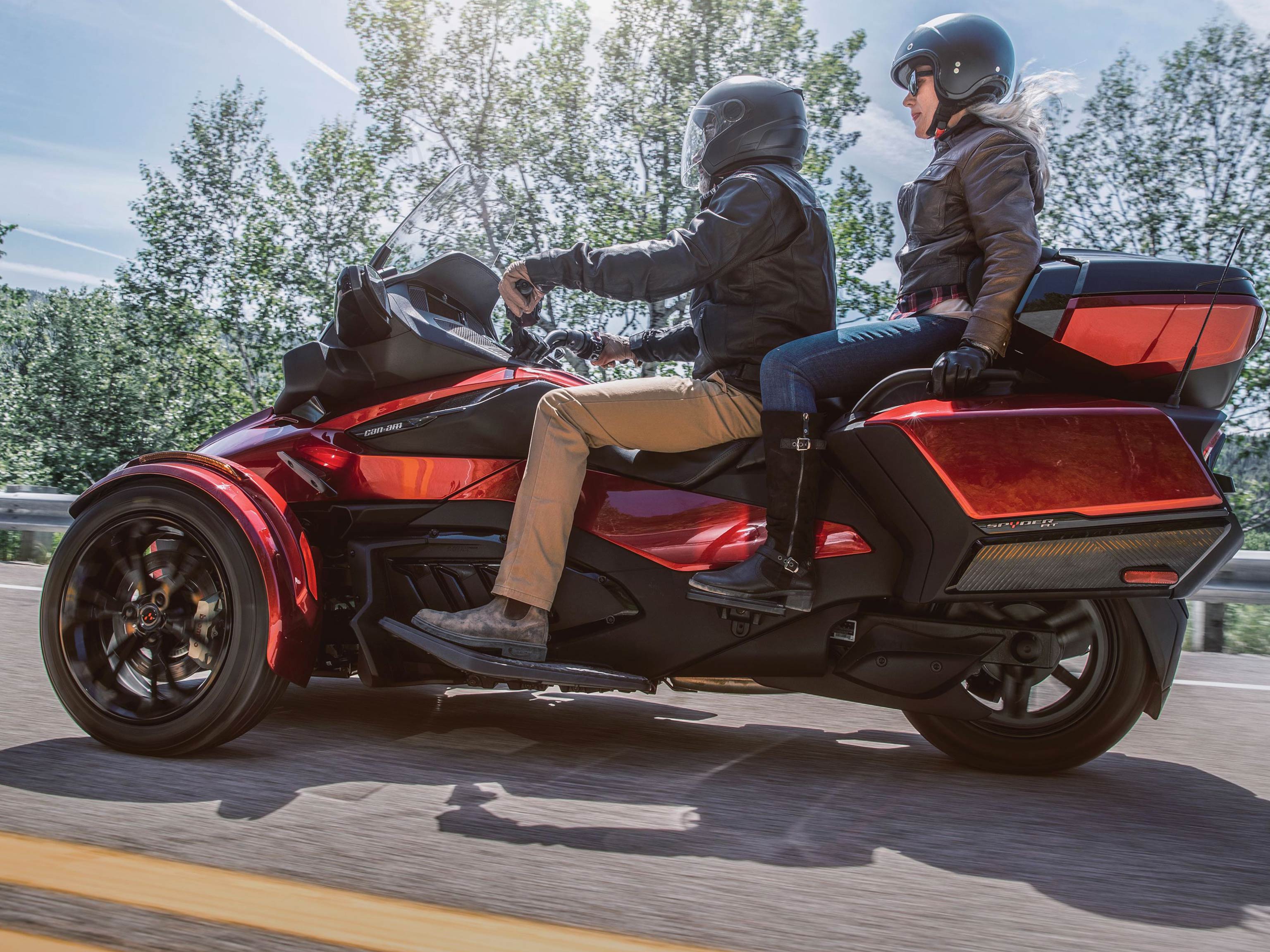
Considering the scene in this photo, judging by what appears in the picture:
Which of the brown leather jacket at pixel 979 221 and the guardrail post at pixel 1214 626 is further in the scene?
the guardrail post at pixel 1214 626

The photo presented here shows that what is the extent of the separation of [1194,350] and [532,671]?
188 cm

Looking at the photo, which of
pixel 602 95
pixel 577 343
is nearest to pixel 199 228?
pixel 602 95

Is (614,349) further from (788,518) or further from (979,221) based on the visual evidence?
(979,221)

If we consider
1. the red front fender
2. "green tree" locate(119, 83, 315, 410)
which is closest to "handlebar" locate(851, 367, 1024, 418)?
the red front fender

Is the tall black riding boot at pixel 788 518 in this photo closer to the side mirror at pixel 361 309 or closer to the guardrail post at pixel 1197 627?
the side mirror at pixel 361 309

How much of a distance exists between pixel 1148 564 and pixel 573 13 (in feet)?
57.1

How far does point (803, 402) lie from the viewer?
284 centimetres

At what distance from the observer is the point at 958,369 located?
8.59 feet

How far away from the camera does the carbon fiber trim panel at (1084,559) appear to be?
8.59ft

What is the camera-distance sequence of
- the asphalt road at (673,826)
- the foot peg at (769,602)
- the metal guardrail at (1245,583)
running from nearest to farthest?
the asphalt road at (673,826), the foot peg at (769,602), the metal guardrail at (1245,583)

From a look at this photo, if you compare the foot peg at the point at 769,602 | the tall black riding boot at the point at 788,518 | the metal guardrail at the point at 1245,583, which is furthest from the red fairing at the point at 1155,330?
the metal guardrail at the point at 1245,583

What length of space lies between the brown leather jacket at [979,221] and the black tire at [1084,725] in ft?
2.96

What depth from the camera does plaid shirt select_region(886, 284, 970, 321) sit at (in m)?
2.93

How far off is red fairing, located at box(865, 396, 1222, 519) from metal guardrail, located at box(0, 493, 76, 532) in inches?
317
